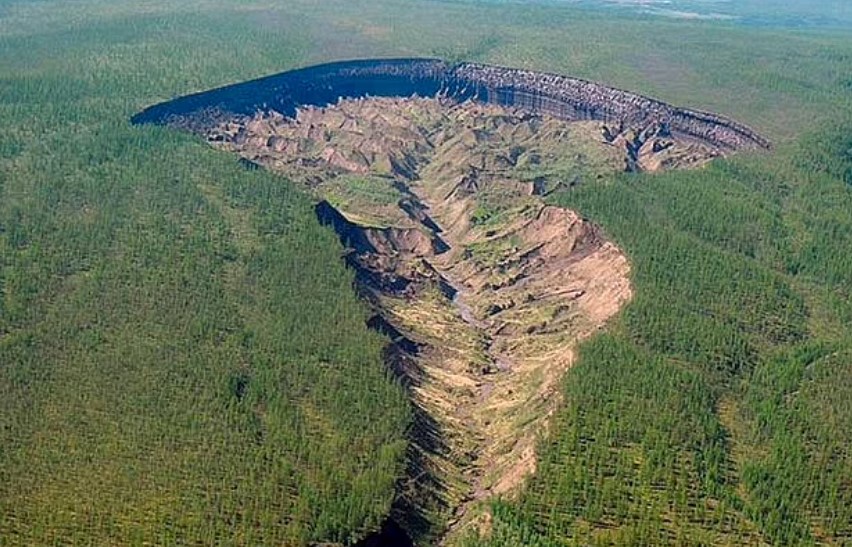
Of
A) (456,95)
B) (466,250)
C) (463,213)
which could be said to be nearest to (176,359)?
(466,250)

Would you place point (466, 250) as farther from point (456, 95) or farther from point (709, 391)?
point (456, 95)

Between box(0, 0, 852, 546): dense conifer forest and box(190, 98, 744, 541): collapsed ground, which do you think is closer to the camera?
box(0, 0, 852, 546): dense conifer forest

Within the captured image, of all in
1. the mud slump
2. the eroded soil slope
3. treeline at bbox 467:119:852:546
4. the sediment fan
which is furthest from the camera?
the sediment fan

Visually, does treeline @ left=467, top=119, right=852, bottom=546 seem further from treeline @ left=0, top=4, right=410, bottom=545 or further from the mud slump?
treeline @ left=0, top=4, right=410, bottom=545

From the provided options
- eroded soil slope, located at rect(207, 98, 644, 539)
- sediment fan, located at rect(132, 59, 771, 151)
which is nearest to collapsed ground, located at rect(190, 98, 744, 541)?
eroded soil slope, located at rect(207, 98, 644, 539)

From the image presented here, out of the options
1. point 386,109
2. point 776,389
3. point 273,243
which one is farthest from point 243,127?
point 776,389

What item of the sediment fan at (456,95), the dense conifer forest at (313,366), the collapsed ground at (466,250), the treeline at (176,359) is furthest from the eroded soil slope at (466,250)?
the treeline at (176,359)
